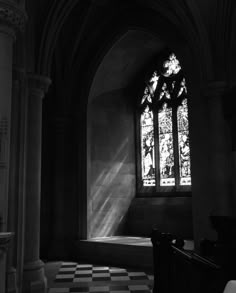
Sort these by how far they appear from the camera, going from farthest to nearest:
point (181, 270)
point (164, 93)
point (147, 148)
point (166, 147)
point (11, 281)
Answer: point (147, 148)
point (164, 93)
point (166, 147)
point (11, 281)
point (181, 270)

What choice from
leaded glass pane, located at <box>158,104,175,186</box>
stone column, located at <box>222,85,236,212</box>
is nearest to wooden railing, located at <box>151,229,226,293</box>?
stone column, located at <box>222,85,236,212</box>

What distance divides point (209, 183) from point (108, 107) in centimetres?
443

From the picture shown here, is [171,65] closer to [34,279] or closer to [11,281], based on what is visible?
[34,279]

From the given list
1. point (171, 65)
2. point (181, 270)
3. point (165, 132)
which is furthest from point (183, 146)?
point (181, 270)

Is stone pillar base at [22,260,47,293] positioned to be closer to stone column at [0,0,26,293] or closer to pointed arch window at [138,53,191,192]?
stone column at [0,0,26,293]

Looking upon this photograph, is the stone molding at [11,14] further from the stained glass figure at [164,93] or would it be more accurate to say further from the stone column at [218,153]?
the stained glass figure at [164,93]

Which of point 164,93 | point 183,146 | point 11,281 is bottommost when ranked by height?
point 11,281

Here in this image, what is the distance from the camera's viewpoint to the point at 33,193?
696 cm

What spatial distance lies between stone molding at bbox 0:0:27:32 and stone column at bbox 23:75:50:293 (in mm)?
2318

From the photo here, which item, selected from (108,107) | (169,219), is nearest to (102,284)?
(169,219)

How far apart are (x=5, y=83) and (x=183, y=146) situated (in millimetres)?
7096

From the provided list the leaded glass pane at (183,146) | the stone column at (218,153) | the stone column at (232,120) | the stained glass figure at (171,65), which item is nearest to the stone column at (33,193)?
the stone column at (218,153)

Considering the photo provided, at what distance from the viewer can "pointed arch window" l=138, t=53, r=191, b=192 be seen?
10984 mm

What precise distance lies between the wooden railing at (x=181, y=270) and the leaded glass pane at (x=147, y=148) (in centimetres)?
656
